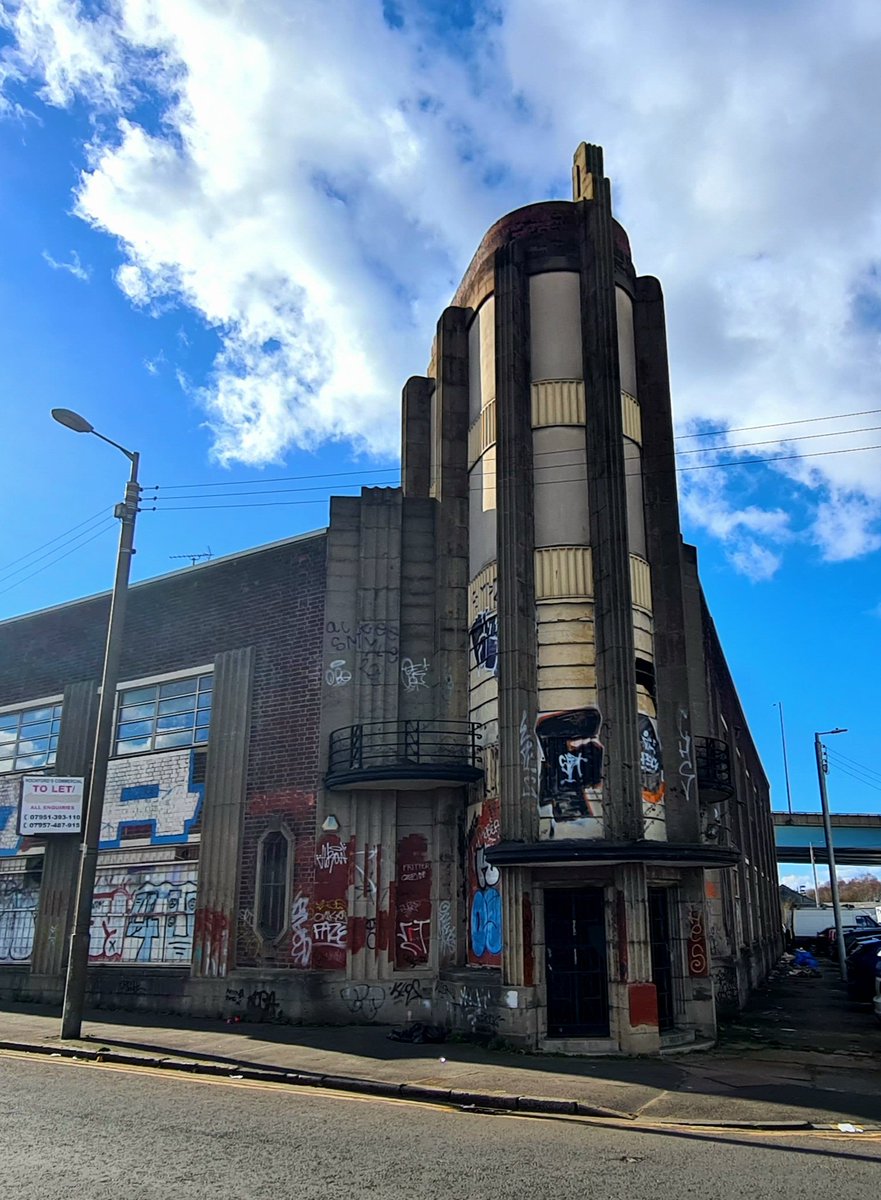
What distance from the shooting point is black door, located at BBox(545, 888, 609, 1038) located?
49.5 ft

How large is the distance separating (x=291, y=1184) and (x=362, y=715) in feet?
37.6

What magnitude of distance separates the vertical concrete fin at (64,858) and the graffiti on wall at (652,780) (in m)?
13.5

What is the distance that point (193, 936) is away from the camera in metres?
18.9

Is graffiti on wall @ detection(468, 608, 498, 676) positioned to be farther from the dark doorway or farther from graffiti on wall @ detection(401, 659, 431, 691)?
the dark doorway

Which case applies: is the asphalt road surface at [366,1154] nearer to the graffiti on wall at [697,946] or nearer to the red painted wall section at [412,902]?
the red painted wall section at [412,902]

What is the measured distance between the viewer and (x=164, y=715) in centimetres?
2155

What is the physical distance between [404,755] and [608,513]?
5.93 m

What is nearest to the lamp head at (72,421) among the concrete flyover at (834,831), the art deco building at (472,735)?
the art deco building at (472,735)

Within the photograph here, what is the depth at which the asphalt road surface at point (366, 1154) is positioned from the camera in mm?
7051

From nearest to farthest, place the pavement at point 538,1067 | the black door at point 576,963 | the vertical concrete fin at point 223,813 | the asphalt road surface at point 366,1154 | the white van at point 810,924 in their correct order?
the asphalt road surface at point 366,1154 < the pavement at point 538,1067 < the black door at point 576,963 < the vertical concrete fin at point 223,813 < the white van at point 810,924

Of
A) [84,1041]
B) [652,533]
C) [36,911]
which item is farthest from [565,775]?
[36,911]

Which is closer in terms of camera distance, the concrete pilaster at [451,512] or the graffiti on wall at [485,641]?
the graffiti on wall at [485,641]

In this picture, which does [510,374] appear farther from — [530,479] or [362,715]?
[362,715]

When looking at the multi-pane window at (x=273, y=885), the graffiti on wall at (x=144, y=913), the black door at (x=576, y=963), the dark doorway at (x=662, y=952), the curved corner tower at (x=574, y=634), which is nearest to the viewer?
the black door at (x=576, y=963)
